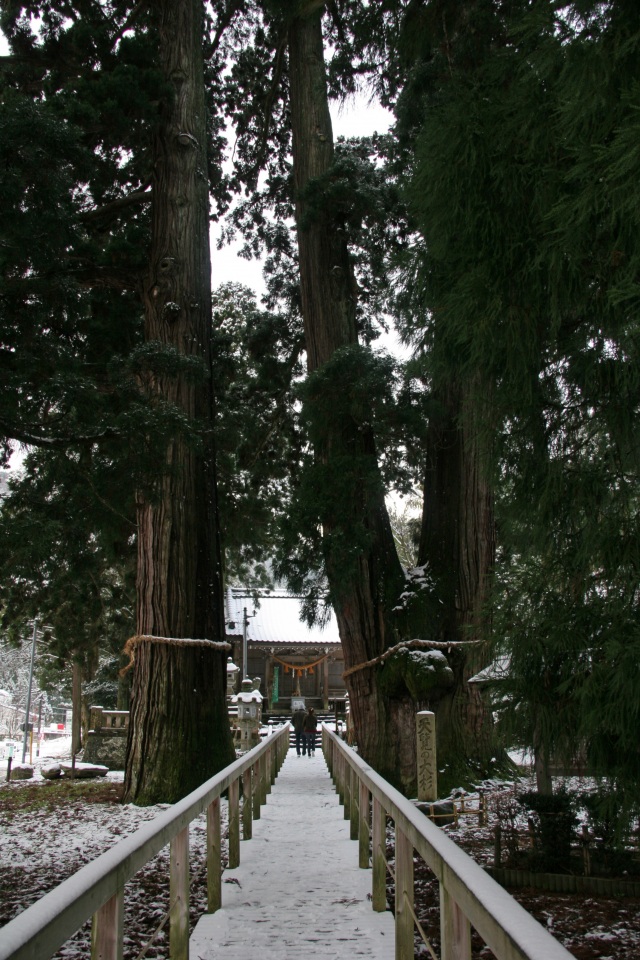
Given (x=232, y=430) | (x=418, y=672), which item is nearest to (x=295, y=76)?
(x=232, y=430)

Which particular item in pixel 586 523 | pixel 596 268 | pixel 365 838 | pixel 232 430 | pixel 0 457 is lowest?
pixel 365 838

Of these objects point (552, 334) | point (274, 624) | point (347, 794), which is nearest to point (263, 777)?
point (347, 794)

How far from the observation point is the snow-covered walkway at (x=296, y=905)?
3500 millimetres

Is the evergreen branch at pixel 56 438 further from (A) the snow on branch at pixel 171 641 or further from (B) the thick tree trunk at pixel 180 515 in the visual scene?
(A) the snow on branch at pixel 171 641

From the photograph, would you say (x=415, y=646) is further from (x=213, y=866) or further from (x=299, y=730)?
(x=299, y=730)

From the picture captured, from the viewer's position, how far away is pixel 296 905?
4.24 m

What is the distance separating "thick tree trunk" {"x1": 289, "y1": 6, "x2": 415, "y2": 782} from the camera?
29.8 feet

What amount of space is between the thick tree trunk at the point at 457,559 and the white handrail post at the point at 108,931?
736 cm

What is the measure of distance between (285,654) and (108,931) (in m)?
29.1

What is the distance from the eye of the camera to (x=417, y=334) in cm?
384

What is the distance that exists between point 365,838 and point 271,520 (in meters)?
8.42

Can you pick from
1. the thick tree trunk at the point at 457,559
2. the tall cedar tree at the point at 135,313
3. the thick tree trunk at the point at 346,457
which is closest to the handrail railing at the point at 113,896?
the tall cedar tree at the point at 135,313

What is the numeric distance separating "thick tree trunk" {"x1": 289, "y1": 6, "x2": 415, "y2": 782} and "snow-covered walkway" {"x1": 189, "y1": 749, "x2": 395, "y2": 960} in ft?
8.41

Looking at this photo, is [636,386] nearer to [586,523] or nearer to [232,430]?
[586,523]
